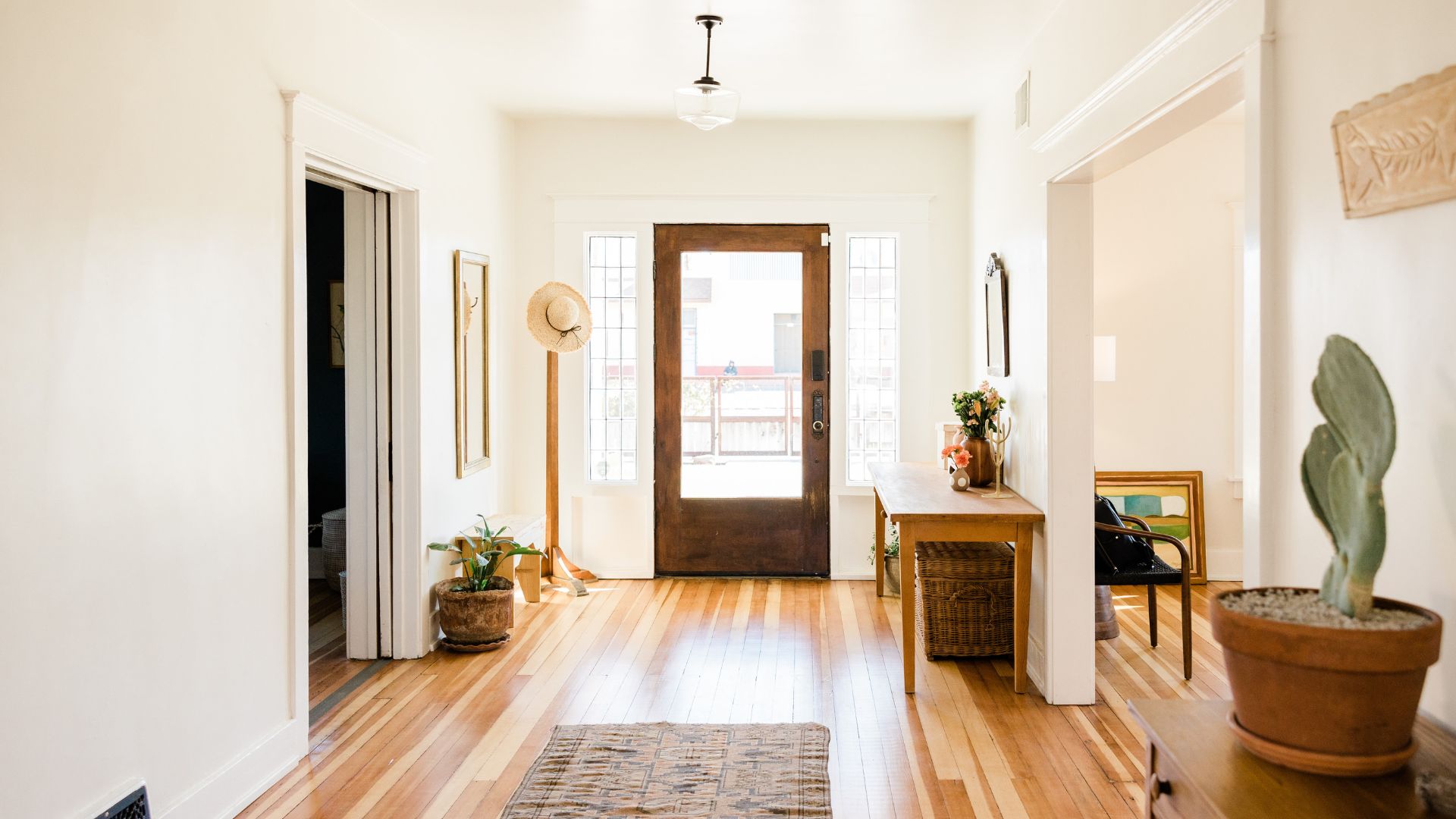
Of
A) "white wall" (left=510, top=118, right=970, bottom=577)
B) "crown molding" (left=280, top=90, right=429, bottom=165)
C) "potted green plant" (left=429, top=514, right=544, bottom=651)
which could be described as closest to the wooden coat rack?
"white wall" (left=510, top=118, right=970, bottom=577)

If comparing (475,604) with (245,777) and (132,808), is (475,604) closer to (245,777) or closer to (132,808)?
(245,777)

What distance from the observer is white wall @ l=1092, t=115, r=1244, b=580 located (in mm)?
6133

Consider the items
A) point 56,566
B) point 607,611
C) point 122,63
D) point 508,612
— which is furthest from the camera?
point 607,611

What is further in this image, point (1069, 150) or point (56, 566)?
point (1069, 150)

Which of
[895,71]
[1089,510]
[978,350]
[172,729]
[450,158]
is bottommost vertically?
[172,729]

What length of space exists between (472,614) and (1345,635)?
3958mm

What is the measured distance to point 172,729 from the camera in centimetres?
282

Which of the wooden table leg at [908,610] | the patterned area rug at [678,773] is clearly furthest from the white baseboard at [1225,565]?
the patterned area rug at [678,773]

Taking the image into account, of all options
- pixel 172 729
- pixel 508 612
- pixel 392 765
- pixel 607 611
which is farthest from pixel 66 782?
pixel 607 611

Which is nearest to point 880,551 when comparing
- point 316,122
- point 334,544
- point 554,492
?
point 554,492

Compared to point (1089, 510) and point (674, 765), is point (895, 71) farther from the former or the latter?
point (674, 765)

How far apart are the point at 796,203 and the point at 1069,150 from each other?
259cm

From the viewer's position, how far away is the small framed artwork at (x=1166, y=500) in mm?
6164

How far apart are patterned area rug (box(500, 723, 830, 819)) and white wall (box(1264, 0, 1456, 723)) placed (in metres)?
1.68
